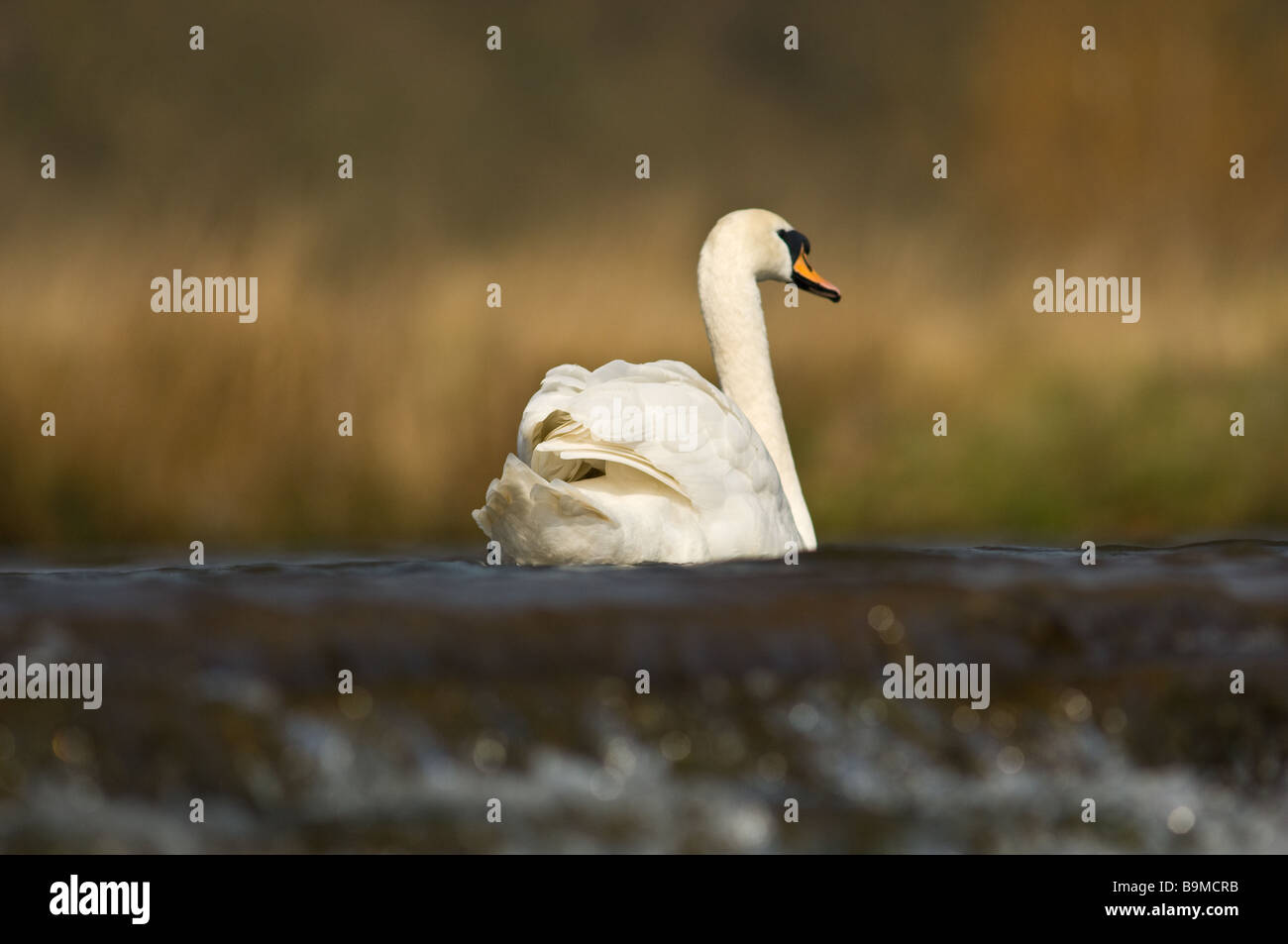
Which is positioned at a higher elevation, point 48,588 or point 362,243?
point 362,243

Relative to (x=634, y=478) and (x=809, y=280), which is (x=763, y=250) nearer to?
(x=809, y=280)

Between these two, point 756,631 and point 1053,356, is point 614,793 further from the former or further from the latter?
point 1053,356

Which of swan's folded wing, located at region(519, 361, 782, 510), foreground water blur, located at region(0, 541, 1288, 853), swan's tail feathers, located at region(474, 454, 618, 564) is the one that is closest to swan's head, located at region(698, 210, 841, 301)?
swan's folded wing, located at region(519, 361, 782, 510)

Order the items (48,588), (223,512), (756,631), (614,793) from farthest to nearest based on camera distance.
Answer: (223,512) → (48,588) → (756,631) → (614,793)

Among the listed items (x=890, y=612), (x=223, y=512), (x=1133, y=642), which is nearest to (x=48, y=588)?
(x=890, y=612)

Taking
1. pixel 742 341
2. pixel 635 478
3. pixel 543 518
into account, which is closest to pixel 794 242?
pixel 742 341

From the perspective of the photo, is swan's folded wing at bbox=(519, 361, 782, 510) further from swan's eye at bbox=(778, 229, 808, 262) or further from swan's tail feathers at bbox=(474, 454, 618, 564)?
swan's eye at bbox=(778, 229, 808, 262)

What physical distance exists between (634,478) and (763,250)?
1559mm

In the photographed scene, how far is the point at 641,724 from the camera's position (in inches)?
153

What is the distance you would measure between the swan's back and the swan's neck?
0.93m

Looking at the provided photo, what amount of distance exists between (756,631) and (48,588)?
1.80 m

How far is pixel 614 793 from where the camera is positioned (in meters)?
3.86

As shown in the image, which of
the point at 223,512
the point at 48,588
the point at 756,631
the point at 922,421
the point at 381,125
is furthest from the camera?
the point at 381,125

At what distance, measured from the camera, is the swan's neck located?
252 inches
